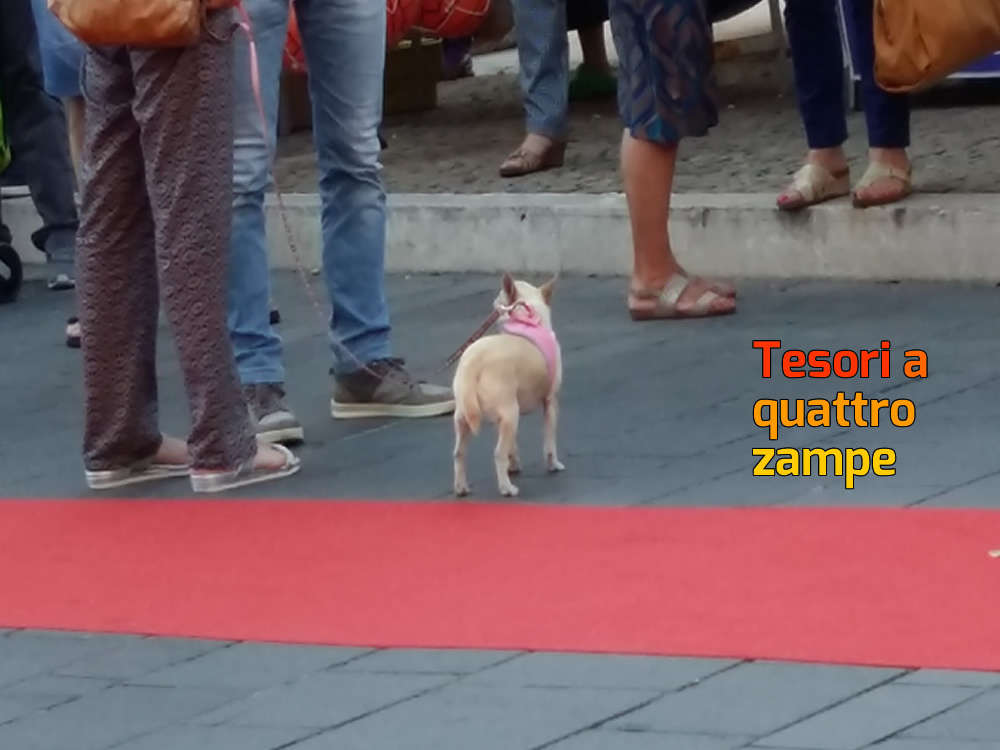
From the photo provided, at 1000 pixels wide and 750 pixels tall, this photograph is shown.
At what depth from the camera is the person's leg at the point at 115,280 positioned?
17.5ft

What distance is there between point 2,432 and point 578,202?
7.84ft

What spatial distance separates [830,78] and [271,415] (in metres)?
2.44

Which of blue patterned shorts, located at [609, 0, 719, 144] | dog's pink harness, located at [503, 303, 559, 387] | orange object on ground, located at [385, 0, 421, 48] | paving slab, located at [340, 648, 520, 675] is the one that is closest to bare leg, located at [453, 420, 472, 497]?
dog's pink harness, located at [503, 303, 559, 387]

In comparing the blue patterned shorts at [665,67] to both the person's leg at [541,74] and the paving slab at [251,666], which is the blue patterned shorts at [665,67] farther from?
the paving slab at [251,666]

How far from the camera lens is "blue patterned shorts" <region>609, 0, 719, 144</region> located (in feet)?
21.8

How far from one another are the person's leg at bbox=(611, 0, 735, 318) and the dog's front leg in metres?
1.67

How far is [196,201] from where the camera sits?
5223mm

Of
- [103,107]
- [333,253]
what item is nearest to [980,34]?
[333,253]

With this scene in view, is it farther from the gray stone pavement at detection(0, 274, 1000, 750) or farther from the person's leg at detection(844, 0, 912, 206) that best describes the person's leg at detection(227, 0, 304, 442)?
the person's leg at detection(844, 0, 912, 206)

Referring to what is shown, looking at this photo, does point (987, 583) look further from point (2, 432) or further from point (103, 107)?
point (2, 432)

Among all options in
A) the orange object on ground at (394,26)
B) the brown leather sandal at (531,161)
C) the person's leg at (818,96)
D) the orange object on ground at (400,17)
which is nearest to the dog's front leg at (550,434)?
the person's leg at (818,96)

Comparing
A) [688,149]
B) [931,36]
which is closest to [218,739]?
→ [931,36]

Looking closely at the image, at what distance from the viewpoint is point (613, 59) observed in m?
12.5

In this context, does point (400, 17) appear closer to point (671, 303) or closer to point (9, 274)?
point (9, 274)
